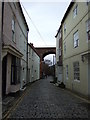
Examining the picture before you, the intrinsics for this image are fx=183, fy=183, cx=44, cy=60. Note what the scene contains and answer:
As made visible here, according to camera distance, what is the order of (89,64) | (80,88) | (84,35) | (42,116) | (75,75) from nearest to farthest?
(42,116) < (89,64) < (84,35) < (80,88) < (75,75)

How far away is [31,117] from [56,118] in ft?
3.00

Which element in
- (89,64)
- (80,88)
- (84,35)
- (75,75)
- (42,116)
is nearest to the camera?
(42,116)

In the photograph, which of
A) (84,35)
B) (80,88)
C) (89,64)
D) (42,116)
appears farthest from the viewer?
(80,88)

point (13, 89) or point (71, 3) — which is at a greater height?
point (71, 3)

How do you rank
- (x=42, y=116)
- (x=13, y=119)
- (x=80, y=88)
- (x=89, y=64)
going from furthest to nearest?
1. (x=80, y=88)
2. (x=89, y=64)
3. (x=42, y=116)
4. (x=13, y=119)

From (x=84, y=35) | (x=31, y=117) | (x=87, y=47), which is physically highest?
(x=84, y=35)

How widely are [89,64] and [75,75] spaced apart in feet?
12.5

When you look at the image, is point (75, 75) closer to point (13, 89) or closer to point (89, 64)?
point (89, 64)

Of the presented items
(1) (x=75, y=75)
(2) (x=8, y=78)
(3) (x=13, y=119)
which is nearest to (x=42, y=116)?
(3) (x=13, y=119)

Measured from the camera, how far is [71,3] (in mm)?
16516

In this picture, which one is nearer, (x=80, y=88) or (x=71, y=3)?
(x=80, y=88)

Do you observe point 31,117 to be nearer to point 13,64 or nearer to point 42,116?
point 42,116

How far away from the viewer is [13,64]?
512 inches

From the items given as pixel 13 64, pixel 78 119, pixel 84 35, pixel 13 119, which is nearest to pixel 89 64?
pixel 84 35
